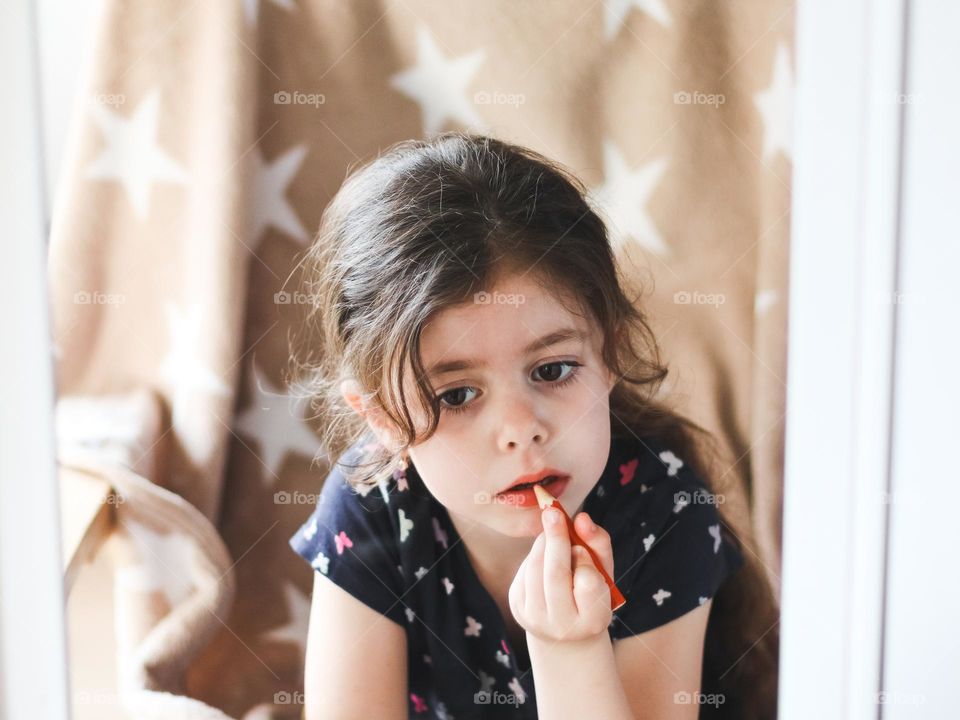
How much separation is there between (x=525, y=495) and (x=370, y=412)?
0.16 meters

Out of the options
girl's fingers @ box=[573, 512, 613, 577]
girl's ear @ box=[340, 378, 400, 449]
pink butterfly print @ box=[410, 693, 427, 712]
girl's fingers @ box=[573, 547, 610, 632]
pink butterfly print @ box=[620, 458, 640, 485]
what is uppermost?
girl's ear @ box=[340, 378, 400, 449]

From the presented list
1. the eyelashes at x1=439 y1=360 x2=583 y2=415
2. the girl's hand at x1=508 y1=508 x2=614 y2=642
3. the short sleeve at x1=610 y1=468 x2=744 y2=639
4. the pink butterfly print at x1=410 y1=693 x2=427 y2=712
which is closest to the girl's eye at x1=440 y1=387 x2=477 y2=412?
the eyelashes at x1=439 y1=360 x2=583 y2=415

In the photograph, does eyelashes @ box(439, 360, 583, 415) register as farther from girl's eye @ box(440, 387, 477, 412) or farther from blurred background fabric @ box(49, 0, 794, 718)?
blurred background fabric @ box(49, 0, 794, 718)

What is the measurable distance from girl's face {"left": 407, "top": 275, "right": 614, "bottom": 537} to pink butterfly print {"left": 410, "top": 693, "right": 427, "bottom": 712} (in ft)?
0.74

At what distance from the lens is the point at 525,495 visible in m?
0.78

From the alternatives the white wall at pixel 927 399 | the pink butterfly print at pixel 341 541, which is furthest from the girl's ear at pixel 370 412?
the white wall at pixel 927 399

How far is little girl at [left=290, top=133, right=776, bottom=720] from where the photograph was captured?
0.74 meters

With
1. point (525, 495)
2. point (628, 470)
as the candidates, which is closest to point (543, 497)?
point (525, 495)

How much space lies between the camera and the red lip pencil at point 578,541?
734mm

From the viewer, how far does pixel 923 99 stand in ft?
2.55

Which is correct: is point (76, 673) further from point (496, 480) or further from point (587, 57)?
point (587, 57)

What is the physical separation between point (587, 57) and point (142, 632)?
69 centimetres

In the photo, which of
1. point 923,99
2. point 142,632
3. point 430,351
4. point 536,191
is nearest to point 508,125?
point 536,191

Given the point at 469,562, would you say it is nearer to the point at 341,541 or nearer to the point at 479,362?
the point at 341,541
